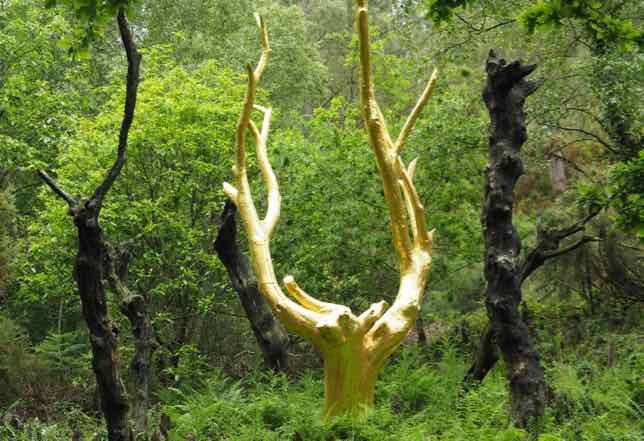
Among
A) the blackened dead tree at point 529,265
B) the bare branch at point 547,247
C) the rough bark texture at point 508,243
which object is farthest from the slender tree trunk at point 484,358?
the rough bark texture at point 508,243

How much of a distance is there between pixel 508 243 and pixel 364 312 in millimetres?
1626

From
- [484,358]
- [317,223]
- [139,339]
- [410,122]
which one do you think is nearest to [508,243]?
[484,358]

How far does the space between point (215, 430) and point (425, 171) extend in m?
6.21

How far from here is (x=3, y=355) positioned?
12.0m

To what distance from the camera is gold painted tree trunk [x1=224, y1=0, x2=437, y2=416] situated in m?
7.05

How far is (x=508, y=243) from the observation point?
6.88 m

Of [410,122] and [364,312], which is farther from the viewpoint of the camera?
[410,122]

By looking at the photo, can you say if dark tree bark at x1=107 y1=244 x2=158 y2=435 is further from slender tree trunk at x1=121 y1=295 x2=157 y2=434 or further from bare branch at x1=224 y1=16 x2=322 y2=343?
bare branch at x1=224 y1=16 x2=322 y2=343

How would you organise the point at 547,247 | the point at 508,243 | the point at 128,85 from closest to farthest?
the point at 128,85
the point at 508,243
the point at 547,247

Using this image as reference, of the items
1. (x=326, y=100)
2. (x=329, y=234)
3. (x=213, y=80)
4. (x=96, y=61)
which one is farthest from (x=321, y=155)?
(x=326, y=100)

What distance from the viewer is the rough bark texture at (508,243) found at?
6508 mm

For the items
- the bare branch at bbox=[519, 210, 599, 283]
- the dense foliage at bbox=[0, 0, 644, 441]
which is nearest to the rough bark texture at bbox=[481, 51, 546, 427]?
the bare branch at bbox=[519, 210, 599, 283]

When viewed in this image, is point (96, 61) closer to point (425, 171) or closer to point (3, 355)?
point (3, 355)

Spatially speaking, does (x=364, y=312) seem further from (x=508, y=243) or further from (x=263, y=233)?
(x=508, y=243)
